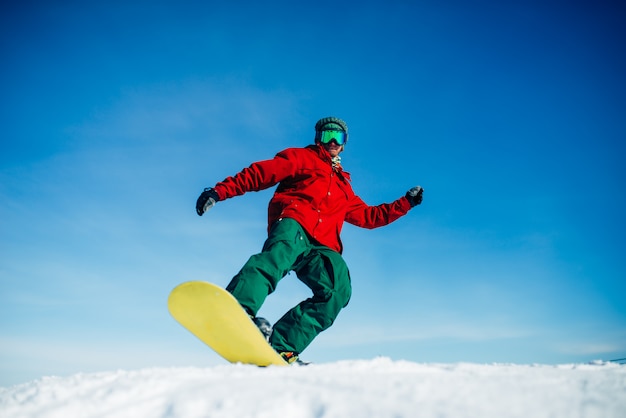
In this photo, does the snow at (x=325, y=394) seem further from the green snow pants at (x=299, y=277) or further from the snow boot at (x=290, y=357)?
the snow boot at (x=290, y=357)

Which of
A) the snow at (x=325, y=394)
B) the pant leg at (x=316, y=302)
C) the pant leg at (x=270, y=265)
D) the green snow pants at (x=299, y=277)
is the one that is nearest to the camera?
the snow at (x=325, y=394)

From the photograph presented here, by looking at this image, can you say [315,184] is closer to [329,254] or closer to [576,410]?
[329,254]

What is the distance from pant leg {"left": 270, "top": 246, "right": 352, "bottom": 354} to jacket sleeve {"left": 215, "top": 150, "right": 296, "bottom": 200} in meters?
0.77

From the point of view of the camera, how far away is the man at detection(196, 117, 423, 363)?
3279 millimetres

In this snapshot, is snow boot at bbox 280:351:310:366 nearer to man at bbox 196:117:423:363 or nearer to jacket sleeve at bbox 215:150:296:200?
man at bbox 196:117:423:363

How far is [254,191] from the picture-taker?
3912 millimetres

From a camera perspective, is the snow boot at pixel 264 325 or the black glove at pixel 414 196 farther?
the black glove at pixel 414 196

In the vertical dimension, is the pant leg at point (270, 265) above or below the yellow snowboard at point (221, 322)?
above

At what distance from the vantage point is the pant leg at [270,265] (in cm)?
305

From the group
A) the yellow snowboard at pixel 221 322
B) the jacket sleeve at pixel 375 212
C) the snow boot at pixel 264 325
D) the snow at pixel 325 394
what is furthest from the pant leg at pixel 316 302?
the snow at pixel 325 394

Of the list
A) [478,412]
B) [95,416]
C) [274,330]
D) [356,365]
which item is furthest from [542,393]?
[274,330]

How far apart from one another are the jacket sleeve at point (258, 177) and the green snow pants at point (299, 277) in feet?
1.46

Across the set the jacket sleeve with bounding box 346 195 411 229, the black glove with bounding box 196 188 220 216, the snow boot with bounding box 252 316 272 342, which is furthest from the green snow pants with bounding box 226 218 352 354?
the jacket sleeve with bounding box 346 195 411 229

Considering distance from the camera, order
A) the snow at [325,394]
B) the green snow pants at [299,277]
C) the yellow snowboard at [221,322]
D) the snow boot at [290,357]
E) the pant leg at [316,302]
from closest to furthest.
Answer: the snow at [325,394] → the yellow snowboard at [221,322] → the green snow pants at [299,277] → the snow boot at [290,357] → the pant leg at [316,302]
